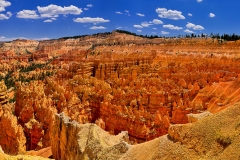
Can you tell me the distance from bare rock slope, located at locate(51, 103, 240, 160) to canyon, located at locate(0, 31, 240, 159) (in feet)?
0.13

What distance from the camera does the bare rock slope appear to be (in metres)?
9.22

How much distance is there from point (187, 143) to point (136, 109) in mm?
21771

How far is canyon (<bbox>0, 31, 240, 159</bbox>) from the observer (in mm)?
10703

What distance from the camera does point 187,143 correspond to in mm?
10266

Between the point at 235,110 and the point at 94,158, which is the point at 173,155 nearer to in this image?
the point at 235,110

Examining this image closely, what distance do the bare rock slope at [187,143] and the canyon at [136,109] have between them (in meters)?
0.04

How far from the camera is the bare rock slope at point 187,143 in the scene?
30.2 ft

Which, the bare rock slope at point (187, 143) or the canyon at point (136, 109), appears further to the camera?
the canyon at point (136, 109)

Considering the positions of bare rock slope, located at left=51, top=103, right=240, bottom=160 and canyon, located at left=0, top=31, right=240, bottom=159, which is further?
canyon, located at left=0, top=31, right=240, bottom=159

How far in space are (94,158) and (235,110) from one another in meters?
6.82

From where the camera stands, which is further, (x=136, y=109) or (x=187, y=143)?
(x=136, y=109)

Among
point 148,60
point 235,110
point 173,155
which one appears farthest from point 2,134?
point 148,60

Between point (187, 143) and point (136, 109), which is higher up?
point (187, 143)

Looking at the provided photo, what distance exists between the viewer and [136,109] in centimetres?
3200
